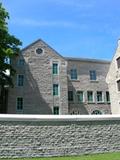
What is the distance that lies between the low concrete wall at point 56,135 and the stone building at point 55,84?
61.4 feet

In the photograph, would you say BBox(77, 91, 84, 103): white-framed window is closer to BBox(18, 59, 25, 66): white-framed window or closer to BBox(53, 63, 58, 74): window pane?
BBox(53, 63, 58, 74): window pane

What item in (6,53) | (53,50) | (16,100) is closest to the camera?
(6,53)

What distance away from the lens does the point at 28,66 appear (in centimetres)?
3766

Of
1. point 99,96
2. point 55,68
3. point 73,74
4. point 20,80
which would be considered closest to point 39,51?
point 55,68

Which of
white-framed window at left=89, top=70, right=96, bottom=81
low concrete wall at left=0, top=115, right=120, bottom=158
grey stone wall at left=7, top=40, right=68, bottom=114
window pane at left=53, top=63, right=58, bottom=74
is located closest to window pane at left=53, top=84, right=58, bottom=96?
grey stone wall at left=7, top=40, right=68, bottom=114

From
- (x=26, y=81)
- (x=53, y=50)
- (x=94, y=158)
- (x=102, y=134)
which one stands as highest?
(x=53, y=50)

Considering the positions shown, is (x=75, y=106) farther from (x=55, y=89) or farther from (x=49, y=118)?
(x=49, y=118)

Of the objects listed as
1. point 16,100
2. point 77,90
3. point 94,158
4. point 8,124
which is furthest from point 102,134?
point 77,90

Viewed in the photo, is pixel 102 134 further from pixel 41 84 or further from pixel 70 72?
pixel 70 72

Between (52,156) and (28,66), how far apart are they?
22.2m

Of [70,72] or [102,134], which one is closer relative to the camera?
[102,134]

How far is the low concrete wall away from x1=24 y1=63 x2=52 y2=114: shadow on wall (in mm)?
18679

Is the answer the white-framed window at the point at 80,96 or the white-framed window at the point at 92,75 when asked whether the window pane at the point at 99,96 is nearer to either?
the white-framed window at the point at 92,75

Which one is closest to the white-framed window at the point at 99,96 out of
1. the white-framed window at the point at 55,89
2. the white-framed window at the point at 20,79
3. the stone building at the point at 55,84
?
the stone building at the point at 55,84
